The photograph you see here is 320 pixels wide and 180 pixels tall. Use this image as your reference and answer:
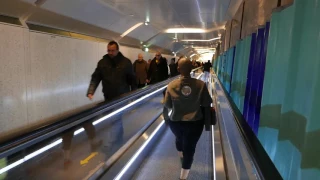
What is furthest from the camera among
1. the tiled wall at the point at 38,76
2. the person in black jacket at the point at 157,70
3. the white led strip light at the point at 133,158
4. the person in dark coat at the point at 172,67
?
the person in dark coat at the point at 172,67

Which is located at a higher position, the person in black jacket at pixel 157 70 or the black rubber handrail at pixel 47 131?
the person in black jacket at pixel 157 70

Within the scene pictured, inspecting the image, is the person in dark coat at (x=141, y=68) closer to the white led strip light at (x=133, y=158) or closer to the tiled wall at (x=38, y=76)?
the tiled wall at (x=38, y=76)

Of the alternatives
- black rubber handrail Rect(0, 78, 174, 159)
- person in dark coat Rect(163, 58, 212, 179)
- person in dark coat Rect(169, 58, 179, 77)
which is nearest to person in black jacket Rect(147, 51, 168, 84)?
person in dark coat Rect(169, 58, 179, 77)

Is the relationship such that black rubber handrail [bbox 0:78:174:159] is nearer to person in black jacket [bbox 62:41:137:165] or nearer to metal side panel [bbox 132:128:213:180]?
person in black jacket [bbox 62:41:137:165]

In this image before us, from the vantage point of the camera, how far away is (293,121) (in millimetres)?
2617

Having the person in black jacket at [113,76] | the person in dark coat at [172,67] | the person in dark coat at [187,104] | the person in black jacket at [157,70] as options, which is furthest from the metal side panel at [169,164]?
the person in dark coat at [172,67]

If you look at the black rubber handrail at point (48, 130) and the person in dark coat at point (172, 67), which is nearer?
the black rubber handrail at point (48, 130)

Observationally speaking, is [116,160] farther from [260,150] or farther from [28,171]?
[260,150]

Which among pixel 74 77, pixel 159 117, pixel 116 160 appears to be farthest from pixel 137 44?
pixel 116 160

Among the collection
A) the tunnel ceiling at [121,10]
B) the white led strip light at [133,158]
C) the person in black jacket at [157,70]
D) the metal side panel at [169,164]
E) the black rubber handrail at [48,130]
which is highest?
the tunnel ceiling at [121,10]

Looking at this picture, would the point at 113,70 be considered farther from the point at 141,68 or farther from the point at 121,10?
the point at 121,10

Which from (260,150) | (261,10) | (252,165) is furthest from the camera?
(261,10)

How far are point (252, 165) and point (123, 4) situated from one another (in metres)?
7.45

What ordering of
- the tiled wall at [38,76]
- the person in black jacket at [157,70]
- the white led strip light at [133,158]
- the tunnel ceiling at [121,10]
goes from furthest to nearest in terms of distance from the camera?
the person in black jacket at [157,70] < the tunnel ceiling at [121,10] < the tiled wall at [38,76] < the white led strip light at [133,158]
